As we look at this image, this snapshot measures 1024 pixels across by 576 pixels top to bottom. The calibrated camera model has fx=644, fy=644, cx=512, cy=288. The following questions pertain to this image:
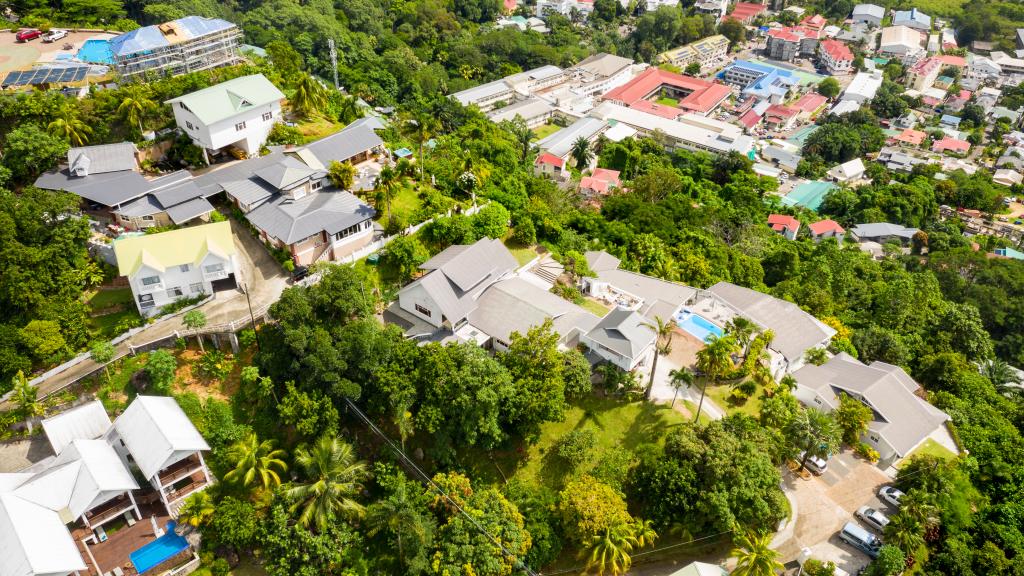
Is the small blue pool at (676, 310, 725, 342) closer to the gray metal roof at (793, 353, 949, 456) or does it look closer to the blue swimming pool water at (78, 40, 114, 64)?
the gray metal roof at (793, 353, 949, 456)

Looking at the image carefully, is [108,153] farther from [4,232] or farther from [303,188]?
[303,188]

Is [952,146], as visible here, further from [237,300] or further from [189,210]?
[189,210]

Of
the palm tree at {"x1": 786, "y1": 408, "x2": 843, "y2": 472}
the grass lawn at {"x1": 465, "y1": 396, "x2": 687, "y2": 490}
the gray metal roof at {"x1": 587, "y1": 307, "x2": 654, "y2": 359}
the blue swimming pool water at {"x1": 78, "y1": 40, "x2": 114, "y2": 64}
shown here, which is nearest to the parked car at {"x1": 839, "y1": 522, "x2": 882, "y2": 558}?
the palm tree at {"x1": 786, "y1": 408, "x2": 843, "y2": 472}

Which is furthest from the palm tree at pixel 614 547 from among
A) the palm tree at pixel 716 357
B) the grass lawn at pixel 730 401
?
the grass lawn at pixel 730 401

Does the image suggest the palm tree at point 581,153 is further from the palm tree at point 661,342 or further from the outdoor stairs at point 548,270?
the palm tree at point 661,342

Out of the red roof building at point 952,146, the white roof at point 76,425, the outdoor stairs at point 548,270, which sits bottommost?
the red roof building at point 952,146

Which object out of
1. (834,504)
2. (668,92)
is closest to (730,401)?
Answer: (834,504)

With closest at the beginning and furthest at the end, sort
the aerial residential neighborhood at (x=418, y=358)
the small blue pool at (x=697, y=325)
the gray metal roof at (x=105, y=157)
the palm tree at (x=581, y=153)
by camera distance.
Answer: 1. the aerial residential neighborhood at (x=418, y=358)
2. the small blue pool at (x=697, y=325)
3. the gray metal roof at (x=105, y=157)
4. the palm tree at (x=581, y=153)
